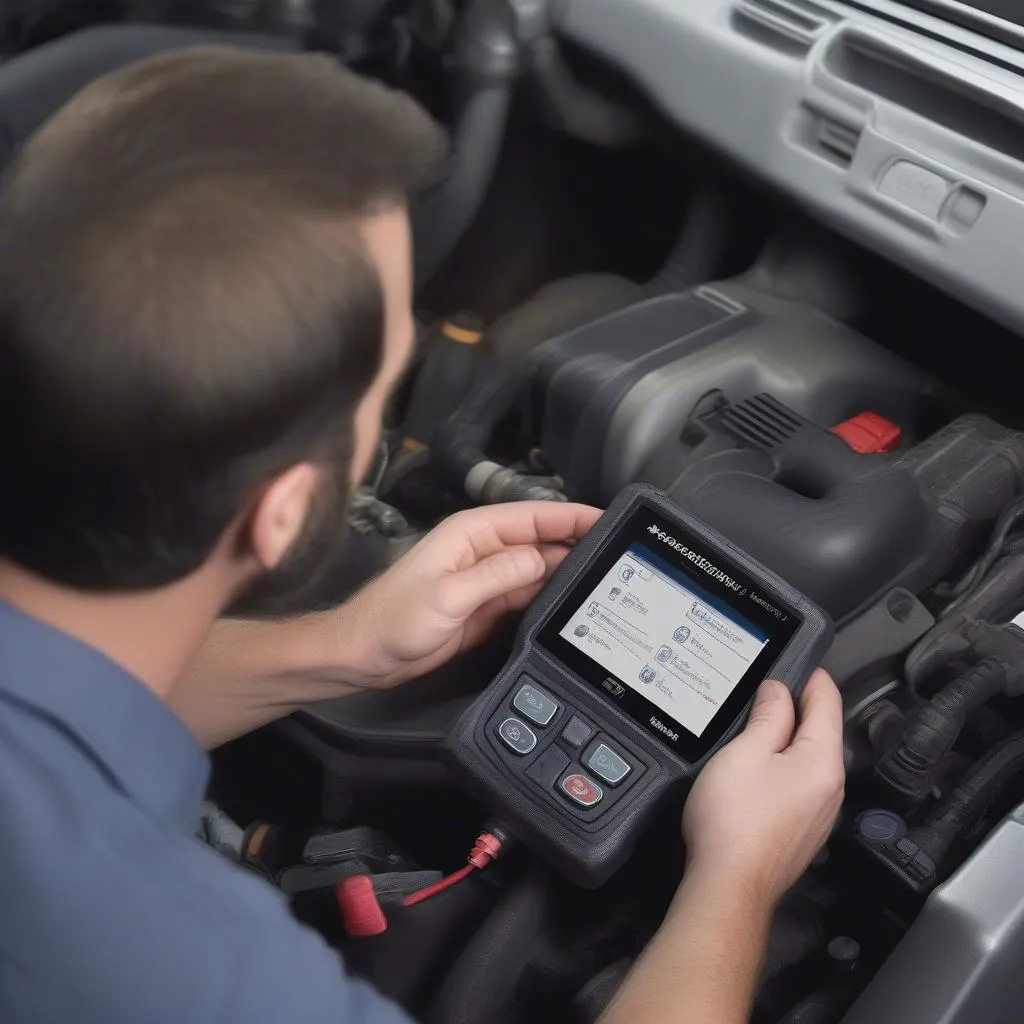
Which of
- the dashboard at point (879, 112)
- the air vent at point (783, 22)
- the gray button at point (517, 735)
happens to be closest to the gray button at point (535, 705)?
the gray button at point (517, 735)

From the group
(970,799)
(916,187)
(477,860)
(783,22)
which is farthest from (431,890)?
(783,22)

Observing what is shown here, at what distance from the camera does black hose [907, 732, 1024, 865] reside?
77 centimetres

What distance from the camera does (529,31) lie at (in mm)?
1256

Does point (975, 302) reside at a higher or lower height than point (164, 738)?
higher

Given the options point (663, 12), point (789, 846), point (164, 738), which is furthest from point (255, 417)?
point (663, 12)

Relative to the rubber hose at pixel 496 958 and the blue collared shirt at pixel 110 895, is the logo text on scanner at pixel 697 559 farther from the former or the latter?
the blue collared shirt at pixel 110 895

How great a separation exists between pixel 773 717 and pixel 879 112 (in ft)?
1.77

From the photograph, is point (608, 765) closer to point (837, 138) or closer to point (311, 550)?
point (311, 550)

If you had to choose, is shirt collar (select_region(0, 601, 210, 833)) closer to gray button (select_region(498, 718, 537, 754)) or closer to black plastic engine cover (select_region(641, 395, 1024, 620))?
gray button (select_region(498, 718, 537, 754))

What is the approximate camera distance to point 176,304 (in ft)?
1.57

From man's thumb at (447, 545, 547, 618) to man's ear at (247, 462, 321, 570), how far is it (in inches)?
8.4

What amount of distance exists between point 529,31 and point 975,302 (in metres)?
0.58

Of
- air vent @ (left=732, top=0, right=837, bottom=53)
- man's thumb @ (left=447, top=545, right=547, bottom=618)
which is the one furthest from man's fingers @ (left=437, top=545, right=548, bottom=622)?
air vent @ (left=732, top=0, right=837, bottom=53)

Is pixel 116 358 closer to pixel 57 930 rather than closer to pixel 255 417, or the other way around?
pixel 255 417
